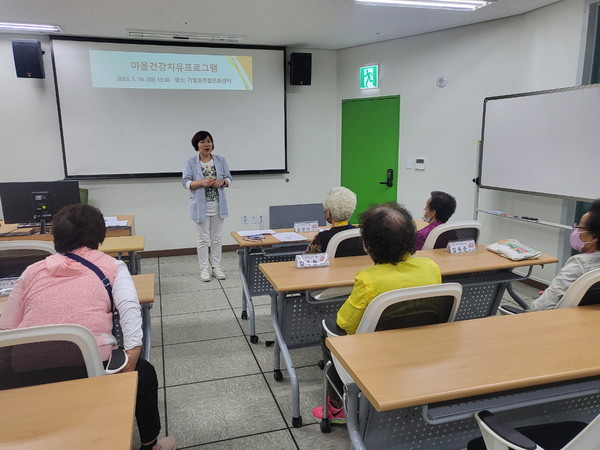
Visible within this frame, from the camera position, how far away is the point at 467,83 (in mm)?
4660

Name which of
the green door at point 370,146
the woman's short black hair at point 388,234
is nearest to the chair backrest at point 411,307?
the woman's short black hair at point 388,234

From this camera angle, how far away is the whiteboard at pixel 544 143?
3484mm

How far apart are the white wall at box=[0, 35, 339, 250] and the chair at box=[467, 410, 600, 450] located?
193 inches

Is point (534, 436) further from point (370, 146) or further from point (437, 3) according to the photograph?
point (370, 146)

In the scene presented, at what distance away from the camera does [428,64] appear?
504cm

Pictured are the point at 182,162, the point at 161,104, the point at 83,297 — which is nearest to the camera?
the point at 83,297

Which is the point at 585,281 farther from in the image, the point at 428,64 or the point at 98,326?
the point at 428,64

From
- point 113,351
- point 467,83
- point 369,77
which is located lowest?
point 113,351

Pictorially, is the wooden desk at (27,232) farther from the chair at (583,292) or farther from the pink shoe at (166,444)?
the chair at (583,292)

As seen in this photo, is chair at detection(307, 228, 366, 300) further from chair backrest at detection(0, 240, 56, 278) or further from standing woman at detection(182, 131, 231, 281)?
standing woman at detection(182, 131, 231, 281)

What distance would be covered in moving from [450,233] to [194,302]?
245 centimetres

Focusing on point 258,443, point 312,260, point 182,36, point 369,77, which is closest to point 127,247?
point 312,260

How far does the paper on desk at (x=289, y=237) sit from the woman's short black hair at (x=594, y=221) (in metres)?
1.84

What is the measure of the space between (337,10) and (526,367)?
3758 millimetres
